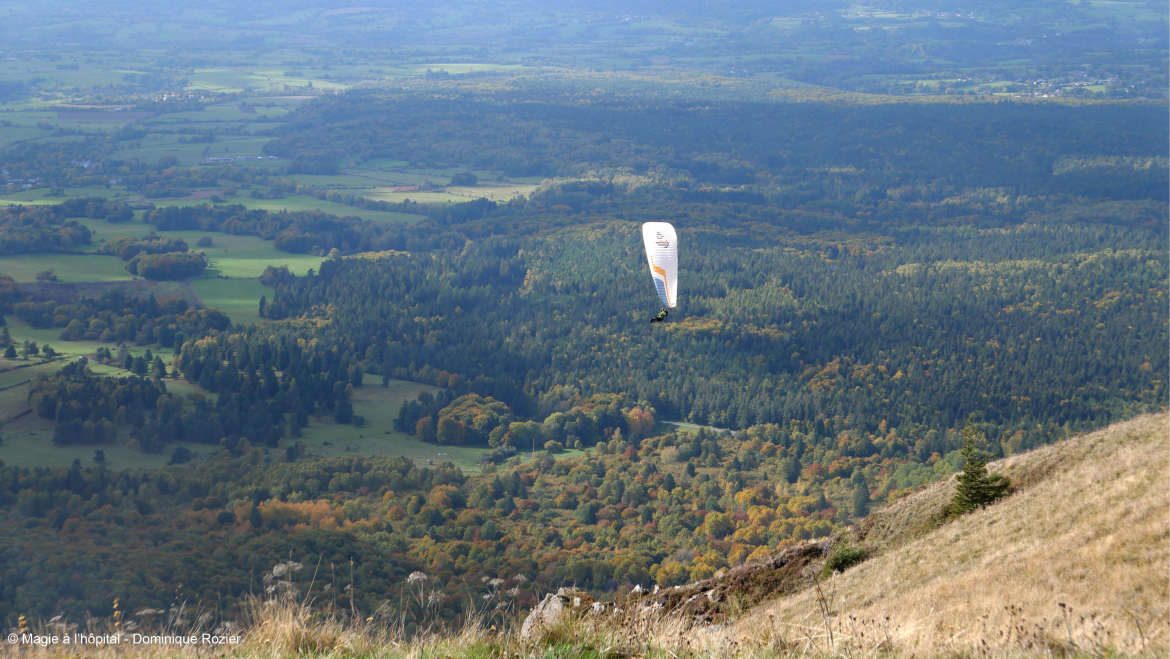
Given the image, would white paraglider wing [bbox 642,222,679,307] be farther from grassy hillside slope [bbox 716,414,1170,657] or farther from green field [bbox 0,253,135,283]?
green field [bbox 0,253,135,283]

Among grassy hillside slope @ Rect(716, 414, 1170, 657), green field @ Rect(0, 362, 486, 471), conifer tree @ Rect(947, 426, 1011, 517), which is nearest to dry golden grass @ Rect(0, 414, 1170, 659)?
grassy hillside slope @ Rect(716, 414, 1170, 657)

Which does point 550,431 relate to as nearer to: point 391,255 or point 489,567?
point 489,567

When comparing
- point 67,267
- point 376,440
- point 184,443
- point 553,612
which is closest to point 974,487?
point 553,612

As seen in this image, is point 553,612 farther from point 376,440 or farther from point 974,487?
point 376,440

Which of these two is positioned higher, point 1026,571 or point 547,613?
point 1026,571

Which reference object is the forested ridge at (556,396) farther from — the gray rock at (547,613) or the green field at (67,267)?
the gray rock at (547,613)

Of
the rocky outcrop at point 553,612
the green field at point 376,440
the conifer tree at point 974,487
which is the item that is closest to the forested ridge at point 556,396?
the green field at point 376,440
